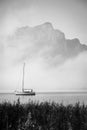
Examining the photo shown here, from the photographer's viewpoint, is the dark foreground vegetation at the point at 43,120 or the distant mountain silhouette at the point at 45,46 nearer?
the dark foreground vegetation at the point at 43,120

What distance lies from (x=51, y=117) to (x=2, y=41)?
22.2 ft

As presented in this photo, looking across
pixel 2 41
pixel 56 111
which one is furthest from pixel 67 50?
pixel 56 111

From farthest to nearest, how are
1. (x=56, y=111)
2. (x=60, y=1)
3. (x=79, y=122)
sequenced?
(x=60, y=1), (x=56, y=111), (x=79, y=122)

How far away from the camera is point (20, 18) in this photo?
27.8ft

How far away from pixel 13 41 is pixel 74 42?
2.87 metres

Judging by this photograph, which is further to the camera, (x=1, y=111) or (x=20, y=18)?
(x=20, y=18)

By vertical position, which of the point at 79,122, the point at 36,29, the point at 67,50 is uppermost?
the point at 36,29

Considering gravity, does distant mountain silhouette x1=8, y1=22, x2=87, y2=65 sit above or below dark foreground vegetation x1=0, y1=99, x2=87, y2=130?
above

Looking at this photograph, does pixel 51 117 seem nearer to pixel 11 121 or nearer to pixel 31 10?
pixel 11 121

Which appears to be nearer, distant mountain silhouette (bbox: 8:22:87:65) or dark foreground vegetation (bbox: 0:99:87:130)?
dark foreground vegetation (bbox: 0:99:87:130)

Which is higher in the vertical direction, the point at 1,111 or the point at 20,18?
the point at 20,18

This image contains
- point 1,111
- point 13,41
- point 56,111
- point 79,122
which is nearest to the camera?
point 79,122

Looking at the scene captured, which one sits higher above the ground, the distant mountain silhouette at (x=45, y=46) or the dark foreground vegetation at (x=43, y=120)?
the distant mountain silhouette at (x=45, y=46)

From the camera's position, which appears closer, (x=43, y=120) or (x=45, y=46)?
(x=43, y=120)
